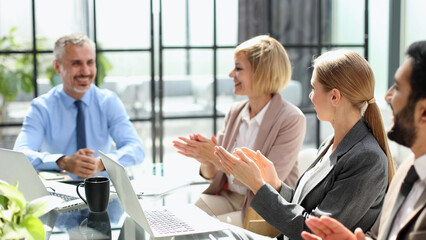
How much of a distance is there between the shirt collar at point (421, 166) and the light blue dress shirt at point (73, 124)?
199cm

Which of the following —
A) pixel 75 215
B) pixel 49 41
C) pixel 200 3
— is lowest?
pixel 75 215

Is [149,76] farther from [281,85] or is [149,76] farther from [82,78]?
[281,85]

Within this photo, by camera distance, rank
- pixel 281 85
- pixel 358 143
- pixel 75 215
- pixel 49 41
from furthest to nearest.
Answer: pixel 49 41, pixel 281 85, pixel 75 215, pixel 358 143

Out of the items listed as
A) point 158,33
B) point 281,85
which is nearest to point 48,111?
point 158,33

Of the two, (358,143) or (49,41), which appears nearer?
(358,143)

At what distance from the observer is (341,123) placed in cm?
208

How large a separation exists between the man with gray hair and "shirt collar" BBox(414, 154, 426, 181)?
201 centimetres

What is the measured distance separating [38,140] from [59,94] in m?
0.34

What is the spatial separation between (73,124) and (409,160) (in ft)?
7.50

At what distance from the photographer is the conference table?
6.33 feet

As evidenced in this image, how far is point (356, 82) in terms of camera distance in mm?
2008

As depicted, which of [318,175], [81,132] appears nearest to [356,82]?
[318,175]

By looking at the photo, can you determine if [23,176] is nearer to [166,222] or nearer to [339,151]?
[166,222]

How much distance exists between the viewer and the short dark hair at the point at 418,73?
1435 mm
